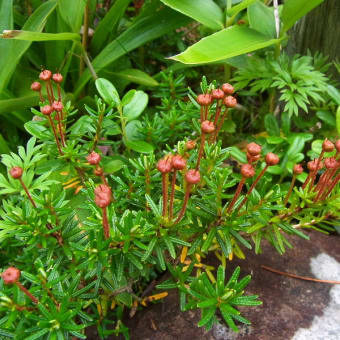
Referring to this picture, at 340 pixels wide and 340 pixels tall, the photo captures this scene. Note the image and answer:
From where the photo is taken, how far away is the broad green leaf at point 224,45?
117 cm

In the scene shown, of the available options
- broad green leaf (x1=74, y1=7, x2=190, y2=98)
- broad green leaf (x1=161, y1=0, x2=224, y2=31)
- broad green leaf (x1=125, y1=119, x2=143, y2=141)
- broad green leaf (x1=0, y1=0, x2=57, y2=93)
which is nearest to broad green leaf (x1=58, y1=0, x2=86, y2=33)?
broad green leaf (x1=0, y1=0, x2=57, y2=93)

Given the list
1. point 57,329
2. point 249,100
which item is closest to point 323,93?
point 249,100

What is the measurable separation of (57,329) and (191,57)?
2.62ft

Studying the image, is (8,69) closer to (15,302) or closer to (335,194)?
(15,302)

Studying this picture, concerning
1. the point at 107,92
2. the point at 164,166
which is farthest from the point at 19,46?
the point at 164,166

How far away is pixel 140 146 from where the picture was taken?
1235mm

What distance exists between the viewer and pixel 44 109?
3.01 ft

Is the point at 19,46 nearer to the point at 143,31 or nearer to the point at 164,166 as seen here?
the point at 143,31

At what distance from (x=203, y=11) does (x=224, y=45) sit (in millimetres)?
284

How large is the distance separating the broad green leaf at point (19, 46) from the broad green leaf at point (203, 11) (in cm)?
48

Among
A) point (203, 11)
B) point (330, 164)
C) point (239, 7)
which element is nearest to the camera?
point (330, 164)

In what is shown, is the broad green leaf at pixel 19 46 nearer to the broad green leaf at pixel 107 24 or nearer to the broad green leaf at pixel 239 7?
the broad green leaf at pixel 107 24

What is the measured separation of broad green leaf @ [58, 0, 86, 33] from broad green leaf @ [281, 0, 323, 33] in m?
0.75

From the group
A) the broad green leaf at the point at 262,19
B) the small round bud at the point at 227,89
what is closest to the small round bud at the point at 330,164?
the small round bud at the point at 227,89
